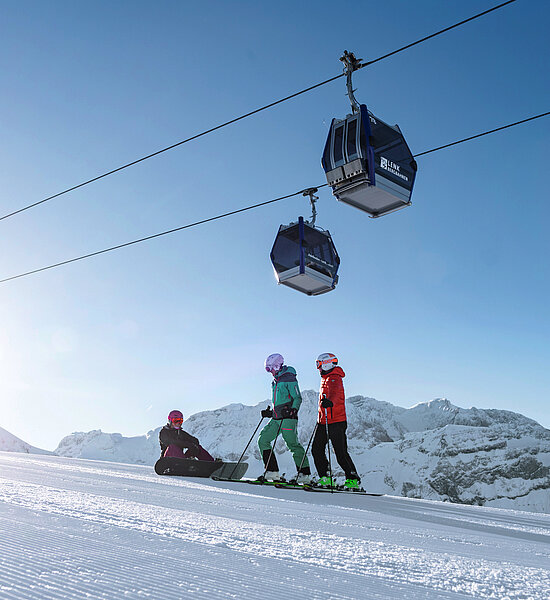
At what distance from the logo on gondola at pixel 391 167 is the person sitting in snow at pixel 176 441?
15.5ft

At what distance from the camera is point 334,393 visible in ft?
22.1

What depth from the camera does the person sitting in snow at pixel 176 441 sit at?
7859 mm

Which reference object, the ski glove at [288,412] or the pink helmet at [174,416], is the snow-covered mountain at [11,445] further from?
the ski glove at [288,412]

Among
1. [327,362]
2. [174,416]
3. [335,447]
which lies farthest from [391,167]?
[174,416]

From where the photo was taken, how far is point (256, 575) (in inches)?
58.7

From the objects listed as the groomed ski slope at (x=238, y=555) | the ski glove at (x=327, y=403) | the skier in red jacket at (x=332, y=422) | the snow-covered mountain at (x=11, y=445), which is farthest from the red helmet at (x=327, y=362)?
the snow-covered mountain at (x=11, y=445)

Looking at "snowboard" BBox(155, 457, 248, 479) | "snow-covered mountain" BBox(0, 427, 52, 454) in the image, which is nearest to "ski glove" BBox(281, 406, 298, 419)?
"snowboard" BBox(155, 457, 248, 479)

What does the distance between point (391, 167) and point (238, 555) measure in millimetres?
6691

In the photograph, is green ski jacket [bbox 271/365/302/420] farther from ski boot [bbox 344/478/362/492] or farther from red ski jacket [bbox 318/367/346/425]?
ski boot [bbox 344/478/362/492]

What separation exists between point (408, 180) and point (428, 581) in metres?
6.94

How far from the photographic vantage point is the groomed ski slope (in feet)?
4.41

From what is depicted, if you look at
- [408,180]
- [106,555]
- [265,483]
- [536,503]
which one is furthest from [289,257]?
[536,503]

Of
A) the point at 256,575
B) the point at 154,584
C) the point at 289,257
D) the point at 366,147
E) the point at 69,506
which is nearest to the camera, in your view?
the point at 154,584

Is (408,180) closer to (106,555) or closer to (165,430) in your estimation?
(165,430)
